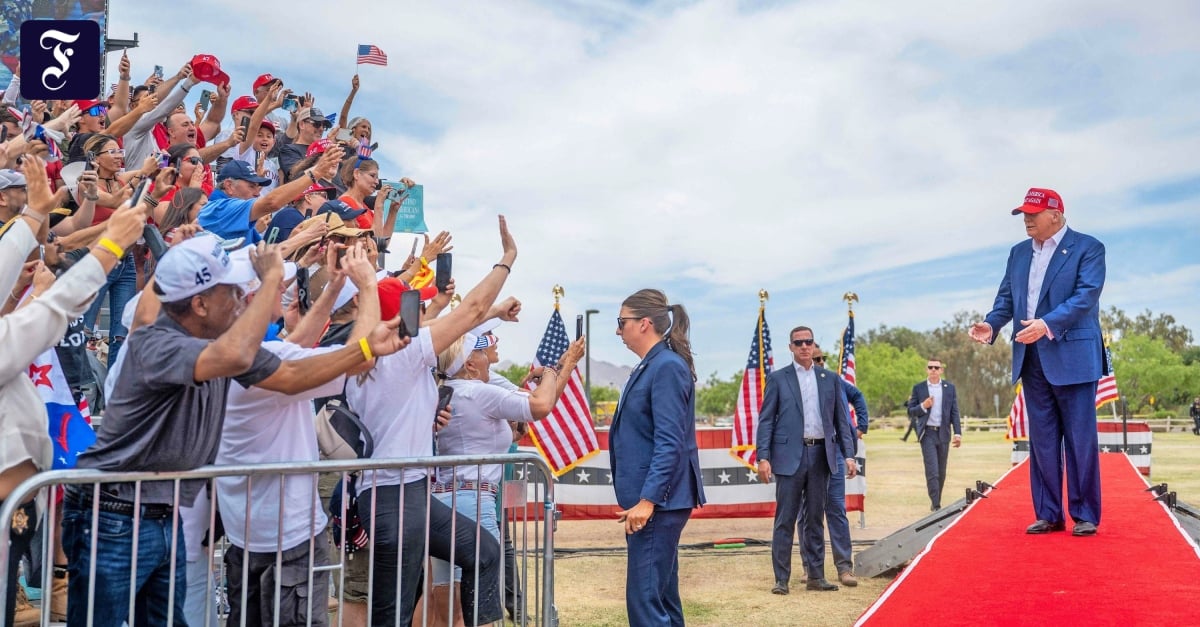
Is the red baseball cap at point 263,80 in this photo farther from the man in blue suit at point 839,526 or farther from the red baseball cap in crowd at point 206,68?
the man in blue suit at point 839,526

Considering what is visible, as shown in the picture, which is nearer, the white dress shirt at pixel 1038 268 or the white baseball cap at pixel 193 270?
the white baseball cap at pixel 193 270

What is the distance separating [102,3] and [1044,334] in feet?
96.2

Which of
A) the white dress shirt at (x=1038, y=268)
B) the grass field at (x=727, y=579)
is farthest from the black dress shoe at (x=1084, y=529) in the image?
the white dress shirt at (x=1038, y=268)

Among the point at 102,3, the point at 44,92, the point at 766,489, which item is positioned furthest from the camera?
the point at 102,3

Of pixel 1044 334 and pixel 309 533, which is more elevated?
pixel 1044 334

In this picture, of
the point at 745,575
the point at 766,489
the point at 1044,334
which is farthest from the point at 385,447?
the point at 766,489

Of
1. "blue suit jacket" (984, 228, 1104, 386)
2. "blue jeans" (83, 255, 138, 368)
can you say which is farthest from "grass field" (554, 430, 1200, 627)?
"blue jeans" (83, 255, 138, 368)

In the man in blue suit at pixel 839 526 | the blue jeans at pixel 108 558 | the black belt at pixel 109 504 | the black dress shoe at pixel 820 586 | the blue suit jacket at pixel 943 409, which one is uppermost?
the blue suit jacket at pixel 943 409

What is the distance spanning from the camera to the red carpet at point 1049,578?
175 inches

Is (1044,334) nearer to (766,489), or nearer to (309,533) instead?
(309,533)

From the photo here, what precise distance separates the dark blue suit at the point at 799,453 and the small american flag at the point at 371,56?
8.77m

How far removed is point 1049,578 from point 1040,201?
2.45m

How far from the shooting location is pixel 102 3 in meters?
29.2

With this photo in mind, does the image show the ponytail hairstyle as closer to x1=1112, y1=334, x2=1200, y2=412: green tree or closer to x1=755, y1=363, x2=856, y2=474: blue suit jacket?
x1=755, y1=363, x2=856, y2=474: blue suit jacket
